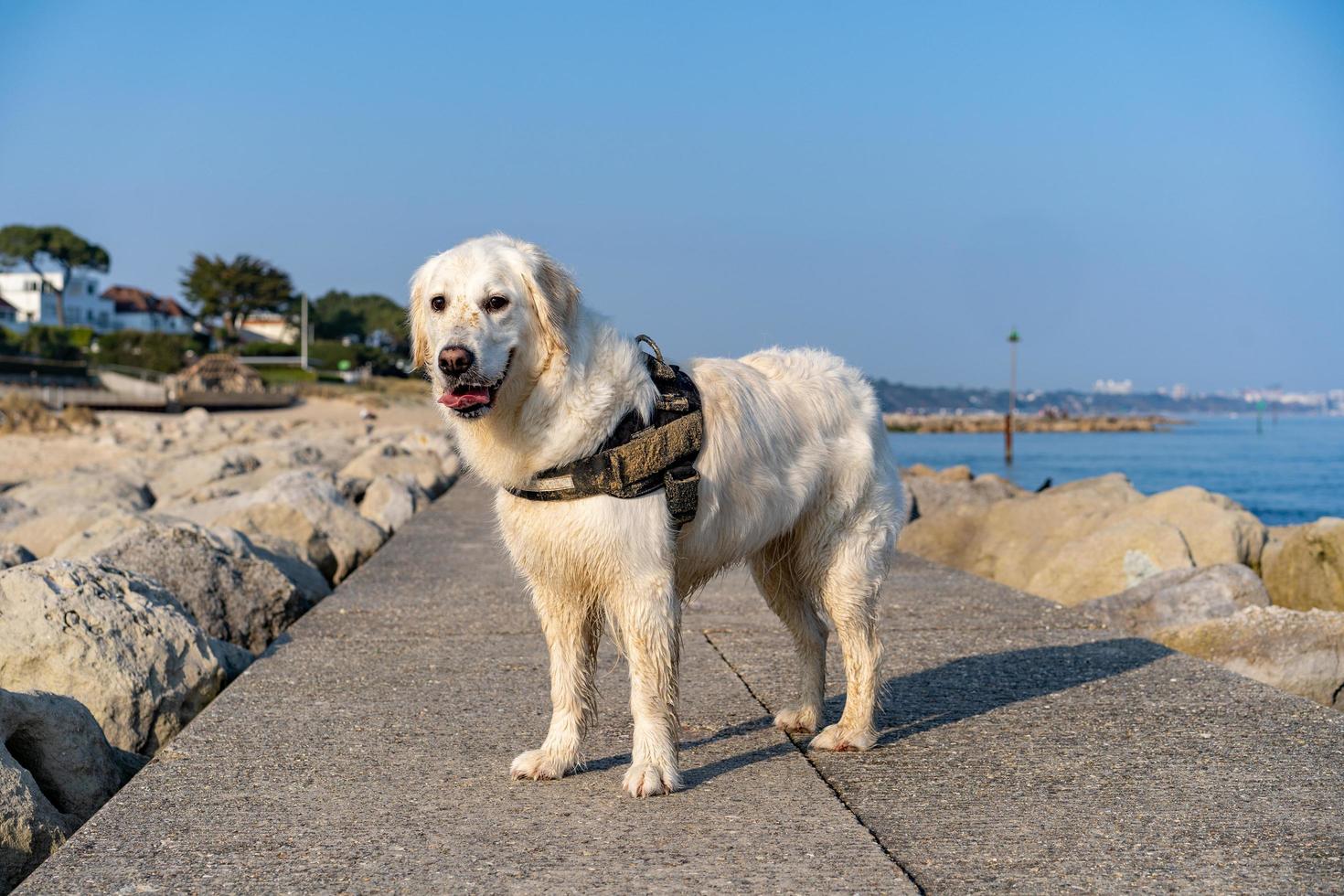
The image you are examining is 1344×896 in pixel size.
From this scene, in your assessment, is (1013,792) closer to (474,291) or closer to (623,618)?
(623,618)

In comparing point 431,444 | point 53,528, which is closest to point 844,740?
point 53,528

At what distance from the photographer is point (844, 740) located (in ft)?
16.5

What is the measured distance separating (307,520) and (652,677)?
700 cm

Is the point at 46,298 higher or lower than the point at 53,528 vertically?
higher

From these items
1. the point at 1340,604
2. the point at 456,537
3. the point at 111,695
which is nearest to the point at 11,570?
the point at 111,695

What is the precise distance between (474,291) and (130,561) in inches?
166

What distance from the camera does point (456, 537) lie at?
39.8 feet

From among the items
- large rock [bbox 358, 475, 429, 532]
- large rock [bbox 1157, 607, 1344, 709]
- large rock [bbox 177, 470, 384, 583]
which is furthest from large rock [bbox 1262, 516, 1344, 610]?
large rock [bbox 358, 475, 429, 532]

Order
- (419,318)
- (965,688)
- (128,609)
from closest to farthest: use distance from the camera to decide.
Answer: (419,318)
(128,609)
(965,688)

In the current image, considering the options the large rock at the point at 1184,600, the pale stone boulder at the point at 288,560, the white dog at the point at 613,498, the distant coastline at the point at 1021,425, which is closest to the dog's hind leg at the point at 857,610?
the white dog at the point at 613,498

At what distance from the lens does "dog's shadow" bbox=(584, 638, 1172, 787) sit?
5066 millimetres

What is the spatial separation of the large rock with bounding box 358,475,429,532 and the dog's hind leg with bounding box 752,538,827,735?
8.78 m

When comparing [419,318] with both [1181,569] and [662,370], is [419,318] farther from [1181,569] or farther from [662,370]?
[1181,569]

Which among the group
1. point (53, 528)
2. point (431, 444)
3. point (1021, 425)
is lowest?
point (1021, 425)
